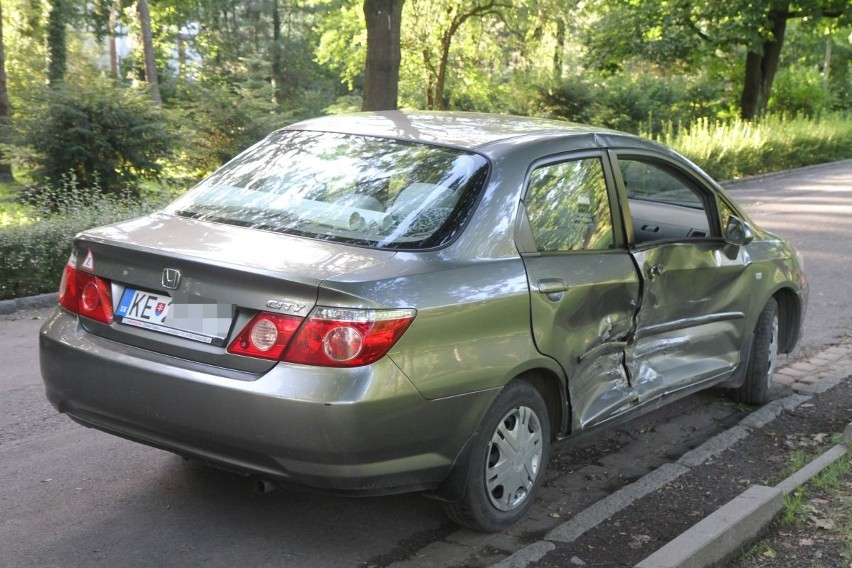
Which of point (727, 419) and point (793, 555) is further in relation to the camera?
point (727, 419)

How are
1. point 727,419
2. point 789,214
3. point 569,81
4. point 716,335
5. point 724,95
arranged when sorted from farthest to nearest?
point 724,95
point 569,81
point 789,214
point 727,419
point 716,335

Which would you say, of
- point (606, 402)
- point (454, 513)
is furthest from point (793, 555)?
point (454, 513)

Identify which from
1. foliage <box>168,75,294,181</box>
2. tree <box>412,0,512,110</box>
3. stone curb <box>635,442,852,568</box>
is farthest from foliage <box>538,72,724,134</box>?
stone curb <box>635,442,852,568</box>

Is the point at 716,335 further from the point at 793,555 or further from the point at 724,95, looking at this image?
the point at 724,95

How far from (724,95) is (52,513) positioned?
38617mm

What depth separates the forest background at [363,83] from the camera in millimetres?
15133

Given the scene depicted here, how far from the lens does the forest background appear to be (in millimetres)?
15133

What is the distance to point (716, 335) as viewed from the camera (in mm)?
5785

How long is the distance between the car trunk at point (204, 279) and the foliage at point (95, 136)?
11.4 metres

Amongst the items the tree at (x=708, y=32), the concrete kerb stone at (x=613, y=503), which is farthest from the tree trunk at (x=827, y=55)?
the concrete kerb stone at (x=613, y=503)

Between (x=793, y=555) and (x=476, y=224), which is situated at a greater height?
(x=476, y=224)

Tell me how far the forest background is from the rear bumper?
589 cm

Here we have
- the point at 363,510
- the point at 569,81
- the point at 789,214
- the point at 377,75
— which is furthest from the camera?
the point at 569,81

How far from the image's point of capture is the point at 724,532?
395 centimetres
